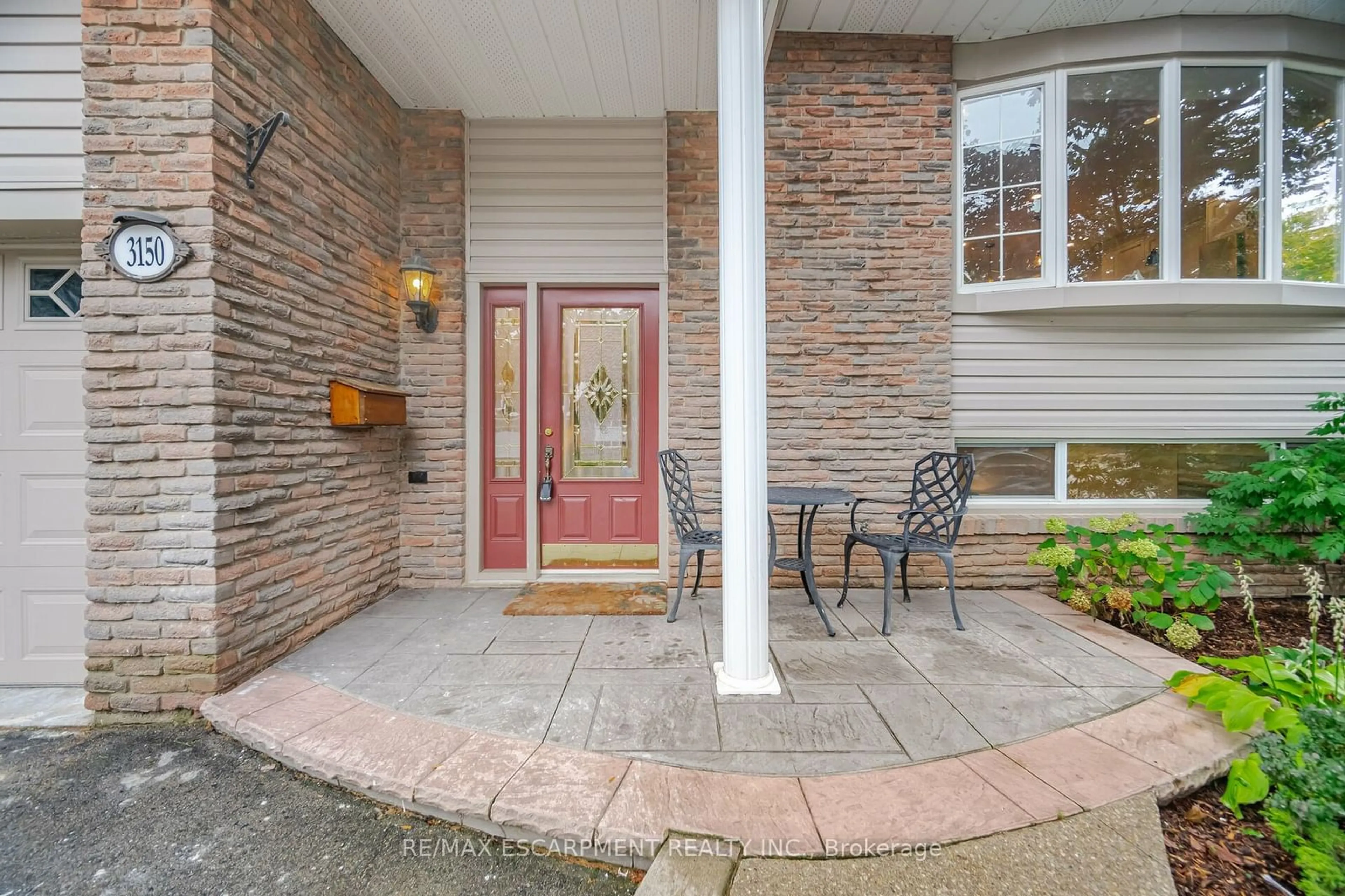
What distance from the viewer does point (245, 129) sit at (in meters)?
2.22

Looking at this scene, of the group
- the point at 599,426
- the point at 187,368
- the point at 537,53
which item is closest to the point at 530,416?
the point at 599,426

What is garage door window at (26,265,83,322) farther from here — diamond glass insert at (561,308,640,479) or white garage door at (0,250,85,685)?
diamond glass insert at (561,308,640,479)

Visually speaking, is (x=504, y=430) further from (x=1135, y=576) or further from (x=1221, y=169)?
(x=1221, y=169)

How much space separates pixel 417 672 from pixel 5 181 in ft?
9.63

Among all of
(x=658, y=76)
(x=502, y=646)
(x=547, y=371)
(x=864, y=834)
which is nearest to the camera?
(x=864, y=834)

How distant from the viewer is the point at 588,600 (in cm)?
311

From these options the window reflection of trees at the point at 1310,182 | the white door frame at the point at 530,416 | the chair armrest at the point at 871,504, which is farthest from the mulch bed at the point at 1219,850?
the window reflection of trees at the point at 1310,182

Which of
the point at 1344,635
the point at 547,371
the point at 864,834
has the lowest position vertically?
the point at 864,834

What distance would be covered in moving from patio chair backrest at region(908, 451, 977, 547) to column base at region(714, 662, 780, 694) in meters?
1.29

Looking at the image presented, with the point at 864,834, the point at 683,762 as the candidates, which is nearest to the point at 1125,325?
the point at 864,834

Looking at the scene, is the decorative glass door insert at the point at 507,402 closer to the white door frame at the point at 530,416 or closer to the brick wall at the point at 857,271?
the white door frame at the point at 530,416

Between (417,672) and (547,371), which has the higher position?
(547,371)

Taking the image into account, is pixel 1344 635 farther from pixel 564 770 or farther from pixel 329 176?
pixel 329 176

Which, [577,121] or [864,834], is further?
[577,121]
